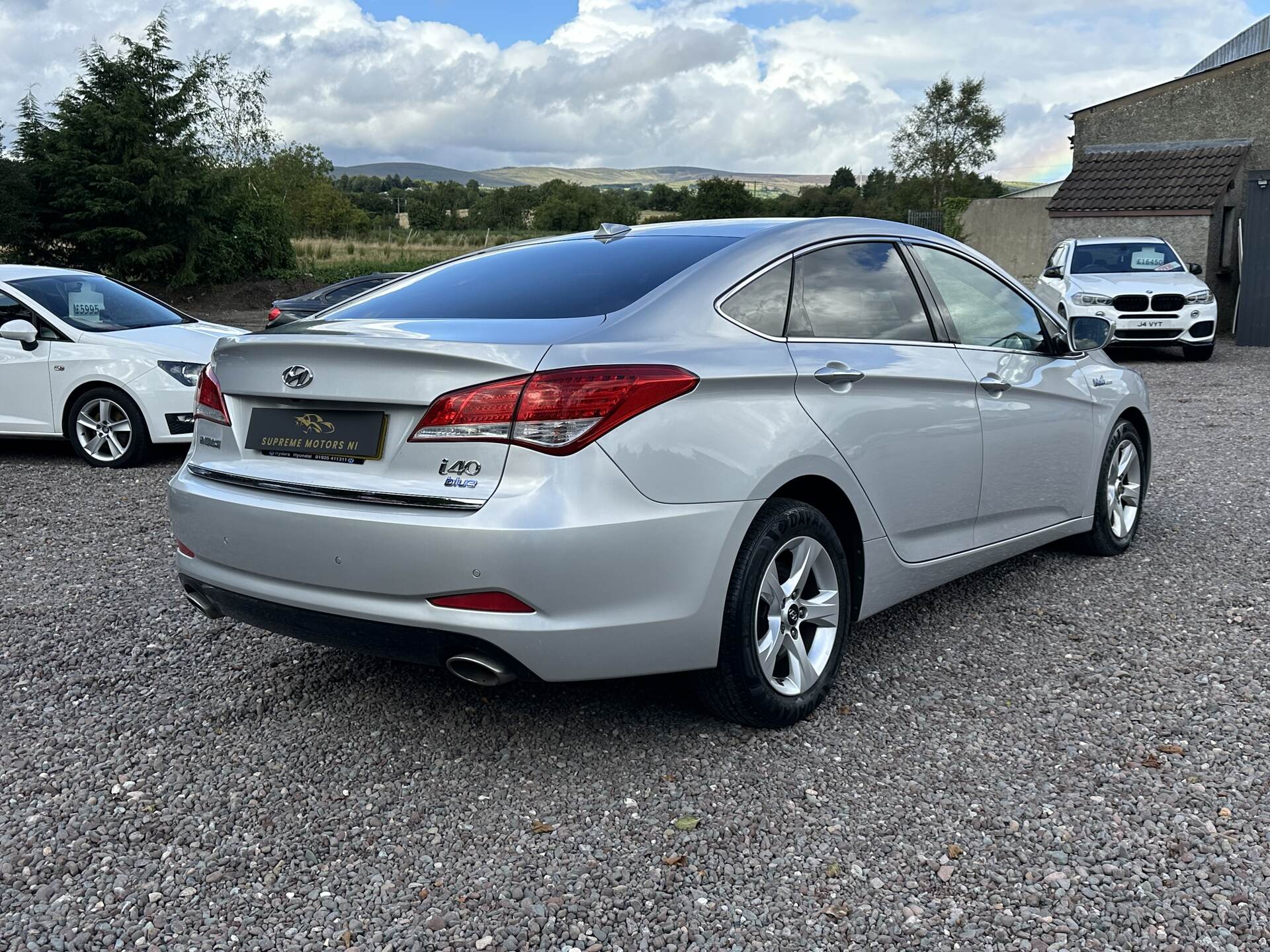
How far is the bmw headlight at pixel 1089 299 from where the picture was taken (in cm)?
1573

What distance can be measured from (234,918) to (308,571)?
0.94 meters

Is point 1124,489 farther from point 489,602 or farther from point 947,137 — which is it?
point 947,137

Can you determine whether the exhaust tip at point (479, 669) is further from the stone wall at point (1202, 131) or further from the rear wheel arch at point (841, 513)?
the stone wall at point (1202, 131)

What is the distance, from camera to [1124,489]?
19.2 ft

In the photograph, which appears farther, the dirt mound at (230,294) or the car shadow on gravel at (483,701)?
the dirt mound at (230,294)

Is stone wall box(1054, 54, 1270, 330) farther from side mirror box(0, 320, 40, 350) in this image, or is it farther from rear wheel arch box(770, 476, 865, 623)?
rear wheel arch box(770, 476, 865, 623)

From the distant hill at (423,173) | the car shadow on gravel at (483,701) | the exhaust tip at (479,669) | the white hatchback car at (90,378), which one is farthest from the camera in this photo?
the distant hill at (423,173)

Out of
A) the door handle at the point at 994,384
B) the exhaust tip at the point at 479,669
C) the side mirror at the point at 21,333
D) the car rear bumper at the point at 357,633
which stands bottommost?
the exhaust tip at the point at 479,669

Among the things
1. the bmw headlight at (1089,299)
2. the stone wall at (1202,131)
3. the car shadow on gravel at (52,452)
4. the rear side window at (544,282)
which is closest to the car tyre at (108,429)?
the car shadow on gravel at (52,452)

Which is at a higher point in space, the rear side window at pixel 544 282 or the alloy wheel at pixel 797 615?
the rear side window at pixel 544 282

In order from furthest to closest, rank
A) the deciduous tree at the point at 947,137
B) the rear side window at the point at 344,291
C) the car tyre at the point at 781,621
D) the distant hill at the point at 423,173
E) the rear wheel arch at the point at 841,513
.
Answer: the distant hill at the point at 423,173 → the deciduous tree at the point at 947,137 → the rear side window at the point at 344,291 → the rear wheel arch at the point at 841,513 → the car tyre at the point at 781,621

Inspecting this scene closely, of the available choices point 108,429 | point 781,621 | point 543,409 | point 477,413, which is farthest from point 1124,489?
point 108,429

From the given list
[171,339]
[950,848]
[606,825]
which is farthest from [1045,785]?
[171,339]

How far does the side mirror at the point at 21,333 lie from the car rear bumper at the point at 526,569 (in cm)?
632
